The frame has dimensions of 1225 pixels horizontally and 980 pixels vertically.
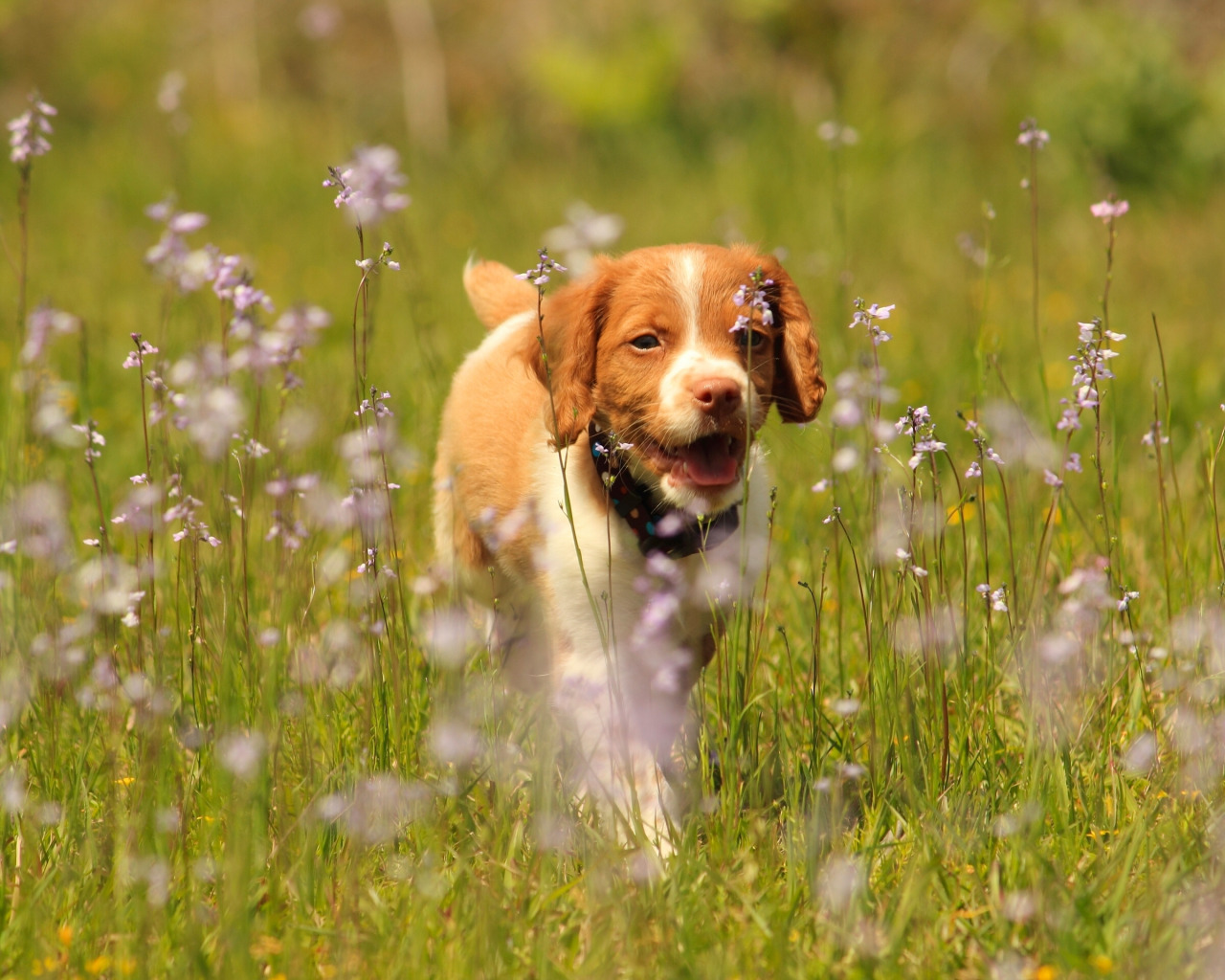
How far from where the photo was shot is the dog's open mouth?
8.56ft

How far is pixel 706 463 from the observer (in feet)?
8.61

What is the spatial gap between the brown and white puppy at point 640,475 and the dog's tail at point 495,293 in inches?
23.4

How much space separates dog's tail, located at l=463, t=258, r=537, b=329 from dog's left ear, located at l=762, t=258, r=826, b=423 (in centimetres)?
99

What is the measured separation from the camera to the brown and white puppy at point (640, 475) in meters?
2.52

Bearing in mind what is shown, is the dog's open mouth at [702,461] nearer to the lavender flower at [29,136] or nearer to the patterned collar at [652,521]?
the patterned collar at [652,521]

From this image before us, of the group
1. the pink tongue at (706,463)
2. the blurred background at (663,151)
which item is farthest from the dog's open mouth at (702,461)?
the blurred background at (663,151)

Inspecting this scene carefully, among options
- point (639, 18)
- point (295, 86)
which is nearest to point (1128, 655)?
point (639, 18)

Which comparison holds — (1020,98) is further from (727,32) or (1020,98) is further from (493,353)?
(493,353)

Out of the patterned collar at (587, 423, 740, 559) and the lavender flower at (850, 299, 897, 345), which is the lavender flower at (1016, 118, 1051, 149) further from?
the patterned collar at (587, 423, 740, 559)

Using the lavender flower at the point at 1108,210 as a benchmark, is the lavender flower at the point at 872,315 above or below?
below

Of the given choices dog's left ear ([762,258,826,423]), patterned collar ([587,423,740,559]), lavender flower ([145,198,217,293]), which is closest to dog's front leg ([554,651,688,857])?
patterned collar ([587,423,740,559])

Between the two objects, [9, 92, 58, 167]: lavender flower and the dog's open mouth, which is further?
the dog's open mouth

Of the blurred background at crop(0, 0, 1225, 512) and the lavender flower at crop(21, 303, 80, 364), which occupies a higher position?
the blurred background at crop(0, 0, 1225, 512)

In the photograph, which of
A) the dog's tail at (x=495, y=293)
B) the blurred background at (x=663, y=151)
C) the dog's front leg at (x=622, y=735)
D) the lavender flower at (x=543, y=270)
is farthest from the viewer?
the blurred background at (x=663, y=151)
